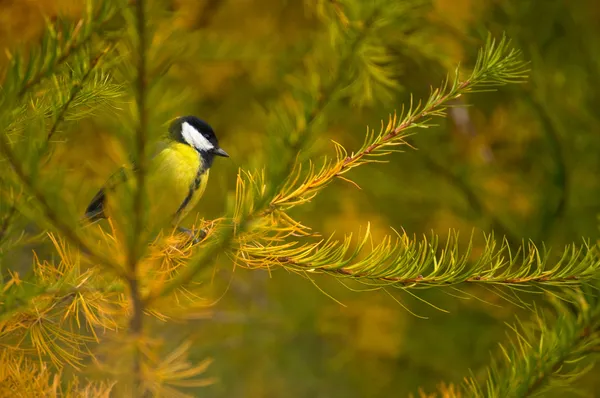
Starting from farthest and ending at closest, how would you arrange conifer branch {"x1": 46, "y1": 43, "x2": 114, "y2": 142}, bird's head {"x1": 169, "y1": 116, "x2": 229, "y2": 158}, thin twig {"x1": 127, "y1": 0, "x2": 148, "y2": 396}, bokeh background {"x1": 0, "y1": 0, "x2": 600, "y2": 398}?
bokeh background {"x1": 0, "y1": 0, "x2": 600, "y2": 398} → bird's head {"x1": 169, "y1": 116, "x2": 229, "y2": 158} → conifer branch {"x1": 46, "y1": 43, "x2": 114, "y2": 142} → thin twig {"x1": 127, "y1": 0, "x2": 148, "y2": 396}

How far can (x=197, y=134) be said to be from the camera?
92 cm

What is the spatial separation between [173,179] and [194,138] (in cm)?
30

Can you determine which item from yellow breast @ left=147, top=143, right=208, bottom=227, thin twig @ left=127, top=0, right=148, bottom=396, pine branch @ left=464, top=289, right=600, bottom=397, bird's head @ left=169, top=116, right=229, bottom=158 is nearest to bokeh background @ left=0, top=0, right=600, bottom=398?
bird's head @ left=169, top=116, right=229, bottom=158

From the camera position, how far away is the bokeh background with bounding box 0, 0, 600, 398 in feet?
4.44

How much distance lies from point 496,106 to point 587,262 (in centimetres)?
119

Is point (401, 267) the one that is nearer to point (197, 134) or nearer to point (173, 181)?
point (173, 181)

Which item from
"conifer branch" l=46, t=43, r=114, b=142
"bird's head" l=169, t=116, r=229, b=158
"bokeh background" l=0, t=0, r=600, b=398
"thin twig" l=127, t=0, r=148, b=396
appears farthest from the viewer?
"bokeh background" l=0, t=0, r=600, b=398

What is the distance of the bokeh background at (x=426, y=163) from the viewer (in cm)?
135

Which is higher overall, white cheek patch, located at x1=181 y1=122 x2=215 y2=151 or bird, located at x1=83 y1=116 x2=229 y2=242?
bird, located at x1=83 y1=116 x2=229 y2=242

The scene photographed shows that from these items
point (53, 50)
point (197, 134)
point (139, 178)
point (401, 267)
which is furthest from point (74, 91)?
point (197, 134)

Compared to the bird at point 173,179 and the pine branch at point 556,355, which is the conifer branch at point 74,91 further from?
the pine branch at point 556,355

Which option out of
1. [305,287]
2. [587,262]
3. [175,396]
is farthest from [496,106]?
[175,396]

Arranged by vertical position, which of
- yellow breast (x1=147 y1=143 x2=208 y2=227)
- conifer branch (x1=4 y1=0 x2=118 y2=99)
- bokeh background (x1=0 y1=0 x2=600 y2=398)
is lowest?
bokeh background (x1=0 y1=0 x2=600 y2=398)

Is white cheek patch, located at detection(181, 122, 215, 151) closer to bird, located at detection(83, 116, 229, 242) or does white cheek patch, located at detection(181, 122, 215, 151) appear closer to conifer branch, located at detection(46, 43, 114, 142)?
bird, located at detection(83, 116, 229, 242)
